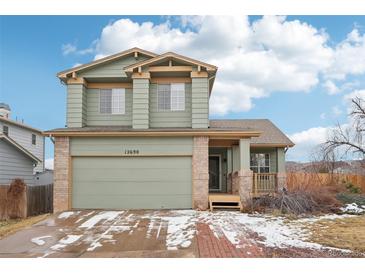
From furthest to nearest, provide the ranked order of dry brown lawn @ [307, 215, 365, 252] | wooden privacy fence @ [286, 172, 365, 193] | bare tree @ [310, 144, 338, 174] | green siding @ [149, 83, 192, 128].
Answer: bare tree @ [310, 144, 338, 174] < wooden privacy fence @ [286, 172, 365, 193] < green siding @ [149, 83, 192, 128] < dry brown lawn @ [307, 215, 365, 252]

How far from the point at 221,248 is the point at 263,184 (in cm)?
758

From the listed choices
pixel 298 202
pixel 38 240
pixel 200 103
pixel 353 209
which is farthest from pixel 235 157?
pixel 38 240

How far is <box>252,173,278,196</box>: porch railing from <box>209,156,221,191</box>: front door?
123 inches

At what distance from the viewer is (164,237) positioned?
342 inches

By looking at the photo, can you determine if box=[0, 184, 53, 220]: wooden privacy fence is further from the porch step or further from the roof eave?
the porch step

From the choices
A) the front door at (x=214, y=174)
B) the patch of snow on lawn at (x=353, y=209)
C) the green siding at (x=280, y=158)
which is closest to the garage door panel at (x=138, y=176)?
the front door at (x=214, y=174)

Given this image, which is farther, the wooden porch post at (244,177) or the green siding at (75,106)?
the green siding at (75,106)

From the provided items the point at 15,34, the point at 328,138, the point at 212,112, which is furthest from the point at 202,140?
the point at 328,138

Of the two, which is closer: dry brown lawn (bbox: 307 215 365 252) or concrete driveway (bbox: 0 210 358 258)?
concrete driveway (bbox: 0 210 358 258)

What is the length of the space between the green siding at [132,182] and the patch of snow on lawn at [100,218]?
1003mm

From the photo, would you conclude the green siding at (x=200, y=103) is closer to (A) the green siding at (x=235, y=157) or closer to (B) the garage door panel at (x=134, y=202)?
(A) the green siding at (x=235, y=157)

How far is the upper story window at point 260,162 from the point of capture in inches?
712

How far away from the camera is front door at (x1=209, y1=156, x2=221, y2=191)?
17.6 meters

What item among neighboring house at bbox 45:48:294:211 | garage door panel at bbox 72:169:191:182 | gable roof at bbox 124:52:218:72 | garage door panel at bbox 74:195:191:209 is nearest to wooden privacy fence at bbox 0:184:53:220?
neighboring house at bbox 45:48:294:211
